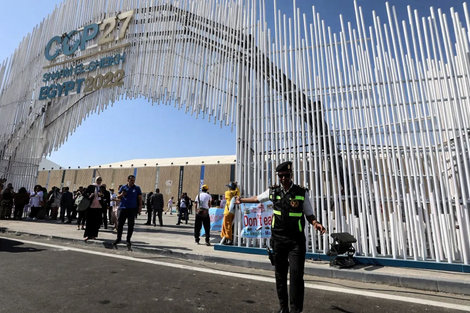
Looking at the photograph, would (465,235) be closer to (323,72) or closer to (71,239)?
(323,72)

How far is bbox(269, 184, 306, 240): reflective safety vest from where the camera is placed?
10.0 feet

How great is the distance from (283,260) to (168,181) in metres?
37.5

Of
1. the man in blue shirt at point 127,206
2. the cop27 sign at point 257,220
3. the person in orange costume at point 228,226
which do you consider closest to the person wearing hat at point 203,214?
the person in orange costume at point 228,226

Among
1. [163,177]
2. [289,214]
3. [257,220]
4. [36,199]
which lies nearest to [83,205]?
[257,220]

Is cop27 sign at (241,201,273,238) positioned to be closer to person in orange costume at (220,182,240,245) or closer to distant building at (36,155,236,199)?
person in orange costume at (220,182,240,245)

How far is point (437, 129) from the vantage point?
5266 millimetres

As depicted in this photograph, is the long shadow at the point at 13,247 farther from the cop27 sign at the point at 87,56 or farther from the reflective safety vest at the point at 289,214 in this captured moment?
the cop27 sign at the point at 87,56

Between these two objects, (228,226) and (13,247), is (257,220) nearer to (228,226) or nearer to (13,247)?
(228,226)

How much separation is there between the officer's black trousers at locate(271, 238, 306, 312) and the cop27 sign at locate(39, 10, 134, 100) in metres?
10.4

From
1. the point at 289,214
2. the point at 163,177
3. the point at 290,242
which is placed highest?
the point at 163,177

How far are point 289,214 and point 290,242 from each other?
0.98 feet

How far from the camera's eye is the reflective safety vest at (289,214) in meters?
3.05

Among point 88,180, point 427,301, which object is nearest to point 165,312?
point 427,301

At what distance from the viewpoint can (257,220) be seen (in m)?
6.47
